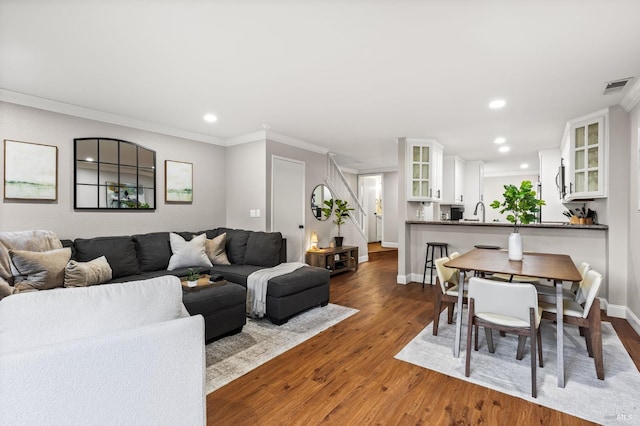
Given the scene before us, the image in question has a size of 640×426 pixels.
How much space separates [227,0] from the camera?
5.85ft

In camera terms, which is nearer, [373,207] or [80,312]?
[80,312]

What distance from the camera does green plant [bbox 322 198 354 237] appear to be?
19.9 ft

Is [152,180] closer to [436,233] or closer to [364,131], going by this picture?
[364,131]

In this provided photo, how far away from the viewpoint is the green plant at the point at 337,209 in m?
6.07

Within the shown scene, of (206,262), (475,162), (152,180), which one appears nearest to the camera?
(206,262)

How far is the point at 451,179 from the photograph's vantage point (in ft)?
22.2

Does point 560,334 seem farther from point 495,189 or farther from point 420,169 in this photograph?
point 495,189

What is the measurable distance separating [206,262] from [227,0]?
10.4 feet

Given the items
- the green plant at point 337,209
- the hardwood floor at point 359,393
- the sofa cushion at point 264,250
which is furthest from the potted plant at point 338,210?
the hardwood floor at point 359,393

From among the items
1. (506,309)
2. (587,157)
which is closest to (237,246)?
(506,309)

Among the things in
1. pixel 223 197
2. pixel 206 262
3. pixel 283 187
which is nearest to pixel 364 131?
pixel 283 187

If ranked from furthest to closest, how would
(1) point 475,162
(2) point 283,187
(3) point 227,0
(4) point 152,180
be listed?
(1) point 475,162, (2) point 283,187, (4) point 152,180, (3) point 227,0

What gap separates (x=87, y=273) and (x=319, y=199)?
3929 millimetres

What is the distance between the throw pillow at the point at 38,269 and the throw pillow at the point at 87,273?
73mm
